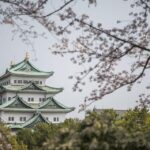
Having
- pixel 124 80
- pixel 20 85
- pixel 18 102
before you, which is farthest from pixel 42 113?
pixel 124 80

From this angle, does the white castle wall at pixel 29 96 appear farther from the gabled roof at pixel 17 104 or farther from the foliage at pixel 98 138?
the foliage at pixel 98 138

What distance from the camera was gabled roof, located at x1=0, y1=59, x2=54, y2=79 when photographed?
172 ft

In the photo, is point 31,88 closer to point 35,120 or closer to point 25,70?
point 25,70

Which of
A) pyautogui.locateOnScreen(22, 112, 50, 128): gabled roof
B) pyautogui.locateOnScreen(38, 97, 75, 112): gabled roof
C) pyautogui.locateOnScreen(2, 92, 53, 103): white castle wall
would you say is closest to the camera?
pyautogui.locateOnScreen(22, 112, 50, 128): gabled roof

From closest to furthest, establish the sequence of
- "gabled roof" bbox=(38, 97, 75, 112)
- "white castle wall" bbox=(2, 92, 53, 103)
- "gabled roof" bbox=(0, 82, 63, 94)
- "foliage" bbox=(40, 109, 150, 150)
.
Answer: "foliage" bbox=(40, 109, 150, 150) < "gabled roof" bbox=(38, 97, 75, 112) < "gabled roof" bbox=(0, 82, 63, 94) < "white castle wall" bbox=(2, 92, 53, 103)

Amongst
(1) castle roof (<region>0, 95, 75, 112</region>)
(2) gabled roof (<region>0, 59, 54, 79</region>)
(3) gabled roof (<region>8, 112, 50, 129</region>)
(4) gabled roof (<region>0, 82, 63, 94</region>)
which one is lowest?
(3) gabled roof (<region>8, 112, 50, 129</region>)

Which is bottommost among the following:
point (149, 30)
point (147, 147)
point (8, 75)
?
point (147, 147)

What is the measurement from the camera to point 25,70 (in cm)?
5312

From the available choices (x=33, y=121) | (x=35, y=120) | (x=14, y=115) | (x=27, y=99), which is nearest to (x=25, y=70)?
(x=27, y=99)

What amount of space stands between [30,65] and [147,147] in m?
49.8

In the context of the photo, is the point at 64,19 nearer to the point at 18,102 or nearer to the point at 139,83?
the point at 139,83

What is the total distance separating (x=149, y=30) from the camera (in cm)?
651

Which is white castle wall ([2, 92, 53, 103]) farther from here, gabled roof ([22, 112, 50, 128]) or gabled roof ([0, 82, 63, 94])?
gabled roof ([22, 112, 50, 128])

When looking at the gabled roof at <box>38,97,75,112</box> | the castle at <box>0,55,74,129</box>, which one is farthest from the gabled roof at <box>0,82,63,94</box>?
the gabled roof at <box>38,97,75,112</box>
